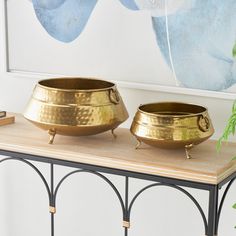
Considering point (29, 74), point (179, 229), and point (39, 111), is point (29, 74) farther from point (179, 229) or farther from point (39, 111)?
point (179, 229)

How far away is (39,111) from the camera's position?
167cm

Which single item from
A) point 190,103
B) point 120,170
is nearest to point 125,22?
Answer: point 190,103

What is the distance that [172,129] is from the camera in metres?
1.54

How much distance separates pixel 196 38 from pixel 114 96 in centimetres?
27

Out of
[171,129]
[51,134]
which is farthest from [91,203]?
[171,129]

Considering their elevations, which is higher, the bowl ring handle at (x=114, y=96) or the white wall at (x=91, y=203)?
the bowl ring handle at (x=114, y=96)

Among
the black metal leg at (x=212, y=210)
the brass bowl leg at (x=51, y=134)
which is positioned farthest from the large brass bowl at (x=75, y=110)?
the black metal leg at (x=212, y=210)

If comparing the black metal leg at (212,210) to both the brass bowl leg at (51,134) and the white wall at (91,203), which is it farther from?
the brass bowl leg at (51,134)

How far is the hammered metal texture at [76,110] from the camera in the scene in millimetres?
1627

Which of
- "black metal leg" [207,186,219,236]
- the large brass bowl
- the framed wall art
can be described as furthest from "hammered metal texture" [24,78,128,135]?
"black metal leg" [207,186,219,236]

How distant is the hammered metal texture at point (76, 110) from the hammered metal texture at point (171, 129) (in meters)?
0.08

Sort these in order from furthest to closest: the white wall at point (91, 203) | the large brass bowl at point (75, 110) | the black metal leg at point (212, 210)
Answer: the white wall at point (91, 203) < the large brass bowl at point (75, 110) < the black metal leg at point (212, 210)

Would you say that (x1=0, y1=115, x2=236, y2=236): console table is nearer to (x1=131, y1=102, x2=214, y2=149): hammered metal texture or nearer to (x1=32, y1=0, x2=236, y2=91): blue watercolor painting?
(x1=131, y1=102, x2=214, y2=149): hammered metal texture

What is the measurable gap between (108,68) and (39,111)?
12.1 inches
